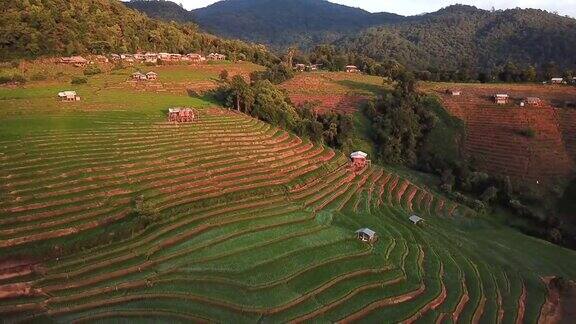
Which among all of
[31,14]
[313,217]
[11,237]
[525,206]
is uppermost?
[31,14]

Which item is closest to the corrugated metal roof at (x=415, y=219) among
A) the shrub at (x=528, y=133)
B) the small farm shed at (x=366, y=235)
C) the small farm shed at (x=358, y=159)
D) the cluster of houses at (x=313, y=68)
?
the small farm shed at (x=366, y=235)

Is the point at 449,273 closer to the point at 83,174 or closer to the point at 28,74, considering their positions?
the point at 83,174

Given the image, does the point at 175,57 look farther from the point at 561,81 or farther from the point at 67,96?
the point at 561,81

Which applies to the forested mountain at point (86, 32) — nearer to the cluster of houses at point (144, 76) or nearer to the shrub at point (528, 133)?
the cluster of houses at point (144, 76)

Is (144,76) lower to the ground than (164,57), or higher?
lower

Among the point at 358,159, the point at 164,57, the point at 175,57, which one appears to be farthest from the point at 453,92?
the point at 164,57

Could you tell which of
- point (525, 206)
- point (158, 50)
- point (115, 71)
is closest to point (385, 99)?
point (525, 206)
